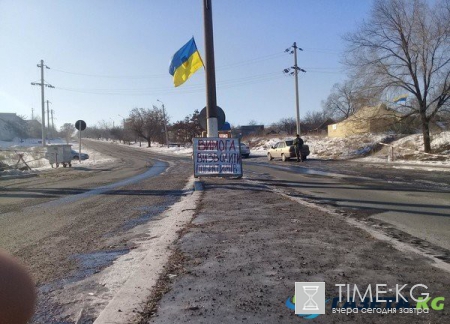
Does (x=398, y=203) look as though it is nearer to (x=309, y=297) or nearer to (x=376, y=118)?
(x=309, y=297)

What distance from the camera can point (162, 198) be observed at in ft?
34.3

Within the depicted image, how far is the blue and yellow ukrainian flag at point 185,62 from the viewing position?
14789 millimetres

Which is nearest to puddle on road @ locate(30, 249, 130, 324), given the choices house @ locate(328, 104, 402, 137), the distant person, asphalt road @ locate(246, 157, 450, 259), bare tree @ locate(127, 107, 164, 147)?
asphalt road @ locate(246, 157, 450, 259)

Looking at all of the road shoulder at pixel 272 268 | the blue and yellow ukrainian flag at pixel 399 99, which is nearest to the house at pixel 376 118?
the blue and yellow ukrainian flag at pixel 399 99

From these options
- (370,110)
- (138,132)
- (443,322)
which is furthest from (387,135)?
(138,132)

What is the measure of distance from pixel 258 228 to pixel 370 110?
25.1 m

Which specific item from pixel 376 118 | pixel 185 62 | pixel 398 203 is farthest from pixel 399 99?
pixel 398 203

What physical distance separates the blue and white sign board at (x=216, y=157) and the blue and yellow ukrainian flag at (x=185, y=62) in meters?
3.22

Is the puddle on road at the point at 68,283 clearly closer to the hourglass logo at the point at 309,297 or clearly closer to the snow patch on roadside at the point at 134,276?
the snow patch on roadside at the point at 134,276

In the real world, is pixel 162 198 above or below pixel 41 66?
below

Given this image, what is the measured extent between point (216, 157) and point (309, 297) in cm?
1030

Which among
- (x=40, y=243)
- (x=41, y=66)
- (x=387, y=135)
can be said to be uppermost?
(x=41, y=66)

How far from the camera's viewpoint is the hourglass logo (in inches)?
124

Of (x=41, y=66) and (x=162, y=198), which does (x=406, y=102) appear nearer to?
(x=162, y=198)
